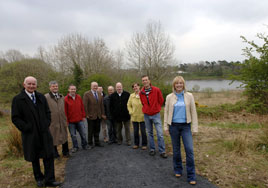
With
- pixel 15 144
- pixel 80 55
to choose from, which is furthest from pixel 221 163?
pixel 80 55

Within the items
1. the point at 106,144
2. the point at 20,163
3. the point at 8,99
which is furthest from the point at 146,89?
the point at 8,99

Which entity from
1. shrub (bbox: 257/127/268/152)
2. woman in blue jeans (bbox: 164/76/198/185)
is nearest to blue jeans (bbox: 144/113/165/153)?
woman in blue jeans (bbox: 164/76/198/185)

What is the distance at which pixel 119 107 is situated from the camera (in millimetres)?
5211

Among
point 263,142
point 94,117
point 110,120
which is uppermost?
point 94,117

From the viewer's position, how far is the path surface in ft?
10.3

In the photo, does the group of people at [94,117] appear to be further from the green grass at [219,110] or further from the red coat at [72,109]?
the green grass at [219,110]

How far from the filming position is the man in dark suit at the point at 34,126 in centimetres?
288

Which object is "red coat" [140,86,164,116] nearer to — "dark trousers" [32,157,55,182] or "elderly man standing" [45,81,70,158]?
"elderly man standing" [45,81,70,158]

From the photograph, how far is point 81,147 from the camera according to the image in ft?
17.6

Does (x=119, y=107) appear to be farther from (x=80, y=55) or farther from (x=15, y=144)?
(x=80, y=55)

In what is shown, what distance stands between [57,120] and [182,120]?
9.72 feet

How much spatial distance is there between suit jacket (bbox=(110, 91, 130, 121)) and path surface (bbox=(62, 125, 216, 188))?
980 millimetres

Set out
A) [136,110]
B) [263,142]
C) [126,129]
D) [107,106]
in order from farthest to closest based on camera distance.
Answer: [107,106] < [126,129] < [136,110] < [263,142]

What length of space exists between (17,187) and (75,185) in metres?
1.17
